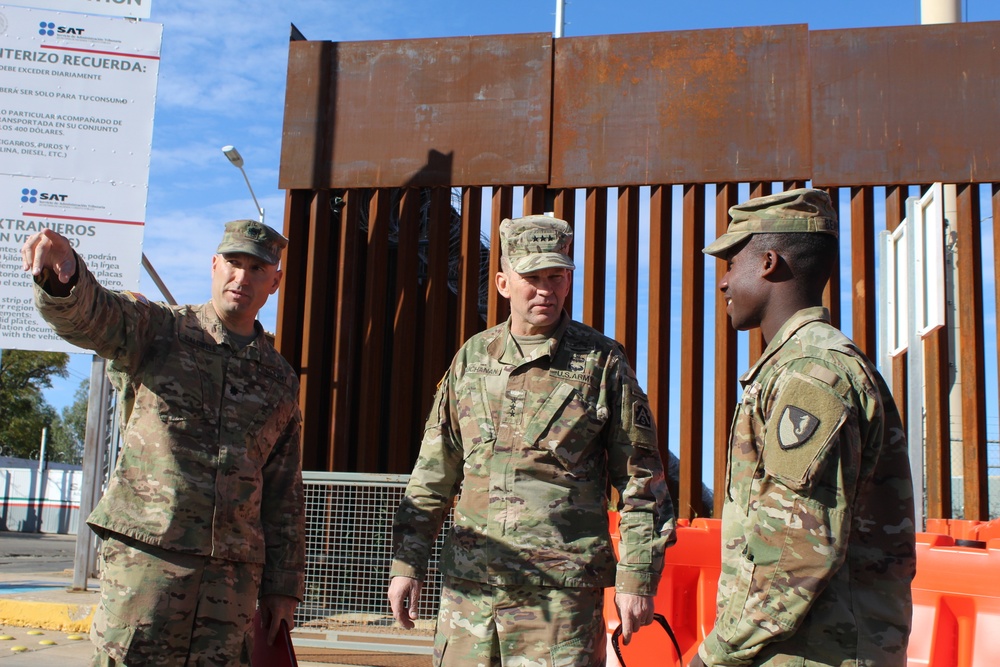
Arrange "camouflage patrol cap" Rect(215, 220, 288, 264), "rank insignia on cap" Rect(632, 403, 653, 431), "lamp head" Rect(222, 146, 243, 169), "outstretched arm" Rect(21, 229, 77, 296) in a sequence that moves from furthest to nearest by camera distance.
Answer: "lamp head" Rect(222, 146, 243, 169) < "camouflage patrol cap" Rect(215, 220, 288, 264) < "rank insignia on cap" Rect(632, 403, 653, 431) < "outstretched arm" Rect(21, 229, 77, 296)

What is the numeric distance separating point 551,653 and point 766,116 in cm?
542

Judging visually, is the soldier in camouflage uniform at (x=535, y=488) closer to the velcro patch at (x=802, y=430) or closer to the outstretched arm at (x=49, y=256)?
the velcro patch at (x=802, y=430)

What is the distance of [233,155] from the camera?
14.3 meters

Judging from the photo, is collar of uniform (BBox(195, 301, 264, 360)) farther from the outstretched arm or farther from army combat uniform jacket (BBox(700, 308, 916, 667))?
army combat uniform jacket (BBox(700, 308, 916, 667))

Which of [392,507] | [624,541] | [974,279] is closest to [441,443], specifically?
[624,541]

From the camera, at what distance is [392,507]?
19.5ft

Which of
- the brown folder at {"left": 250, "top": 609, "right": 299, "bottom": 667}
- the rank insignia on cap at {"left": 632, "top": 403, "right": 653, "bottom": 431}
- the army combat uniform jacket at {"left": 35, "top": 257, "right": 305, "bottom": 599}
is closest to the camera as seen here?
the army combat uniform jacket at {"left": 35, "top": 257, "right": 305, "bottom": 599}

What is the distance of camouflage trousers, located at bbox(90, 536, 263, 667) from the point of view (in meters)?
2.82

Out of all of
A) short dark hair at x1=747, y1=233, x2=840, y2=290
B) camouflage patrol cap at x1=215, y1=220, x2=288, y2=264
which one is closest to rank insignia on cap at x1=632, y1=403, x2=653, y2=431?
short dark hair at x1=747, y1=233, x2=840, y2=290

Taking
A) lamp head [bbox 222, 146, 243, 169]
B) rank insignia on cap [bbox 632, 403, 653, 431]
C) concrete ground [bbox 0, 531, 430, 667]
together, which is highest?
lamp head [bbox 222, 146, 243, 169]

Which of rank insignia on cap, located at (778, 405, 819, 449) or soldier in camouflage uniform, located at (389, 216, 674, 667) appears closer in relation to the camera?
rank insignia on cap, located at (778, 405, 819, 449)

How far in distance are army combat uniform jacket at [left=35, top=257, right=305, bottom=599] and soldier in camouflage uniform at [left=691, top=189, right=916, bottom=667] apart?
1695 mm

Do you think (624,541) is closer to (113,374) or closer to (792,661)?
(792,661)

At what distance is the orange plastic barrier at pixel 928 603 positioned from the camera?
4352 millimetres
